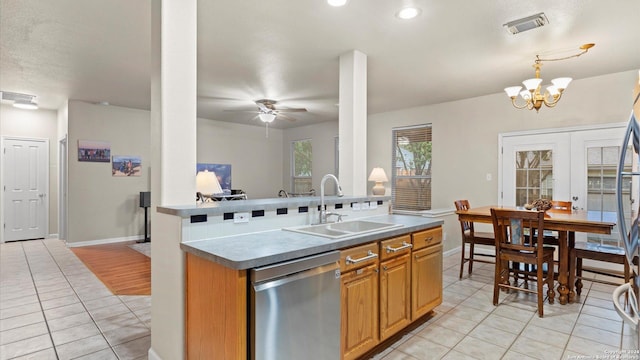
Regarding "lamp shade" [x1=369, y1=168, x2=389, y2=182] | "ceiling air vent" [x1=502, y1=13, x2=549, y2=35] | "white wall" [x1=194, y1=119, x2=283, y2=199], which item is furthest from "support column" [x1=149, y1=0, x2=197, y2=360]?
"white wall" [x1=194, y1=119, x2=283, y2=199]

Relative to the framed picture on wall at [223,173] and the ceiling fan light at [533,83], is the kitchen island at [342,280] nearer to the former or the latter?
the ceiling fan light at [533,83]

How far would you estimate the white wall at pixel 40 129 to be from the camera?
6.22m

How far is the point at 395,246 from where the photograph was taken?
245 cm

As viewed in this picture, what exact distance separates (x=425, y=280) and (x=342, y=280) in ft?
3.57

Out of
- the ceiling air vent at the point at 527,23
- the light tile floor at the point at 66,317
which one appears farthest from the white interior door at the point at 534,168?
the light tile floor at the point at 66,317

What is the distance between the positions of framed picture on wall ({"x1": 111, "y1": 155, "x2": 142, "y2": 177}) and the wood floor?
1.39 m

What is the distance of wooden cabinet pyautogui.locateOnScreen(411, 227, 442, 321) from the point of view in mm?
2658

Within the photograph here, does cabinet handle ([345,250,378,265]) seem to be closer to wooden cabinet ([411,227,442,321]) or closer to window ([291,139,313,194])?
wooden cabinet ([411,227,442,321])

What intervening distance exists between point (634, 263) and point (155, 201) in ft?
8.24

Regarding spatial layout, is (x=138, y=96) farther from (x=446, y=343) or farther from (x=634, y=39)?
(x=634, y=39)

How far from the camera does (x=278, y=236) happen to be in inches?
86.1

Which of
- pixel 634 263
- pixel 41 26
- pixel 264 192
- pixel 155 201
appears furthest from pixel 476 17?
pixel 264 192

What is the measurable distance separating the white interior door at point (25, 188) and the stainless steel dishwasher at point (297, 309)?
726cm

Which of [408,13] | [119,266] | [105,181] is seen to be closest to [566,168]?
[408,13]
